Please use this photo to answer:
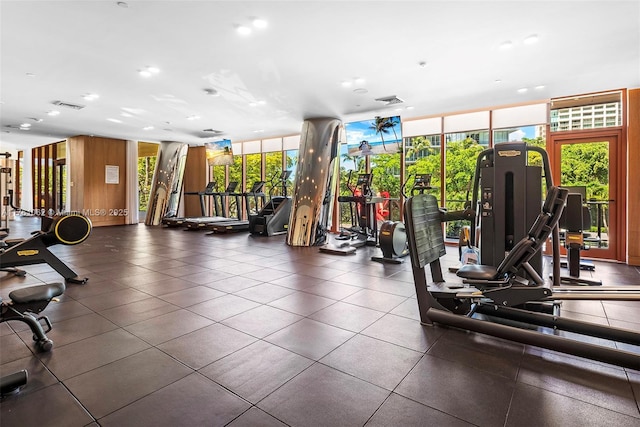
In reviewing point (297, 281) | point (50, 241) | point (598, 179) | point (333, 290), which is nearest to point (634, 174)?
point (598, 179)

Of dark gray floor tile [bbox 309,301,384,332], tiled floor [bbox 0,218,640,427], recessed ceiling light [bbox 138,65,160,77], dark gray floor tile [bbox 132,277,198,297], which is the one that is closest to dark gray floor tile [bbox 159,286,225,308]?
tiled floor [bbox 0,218,640,427]

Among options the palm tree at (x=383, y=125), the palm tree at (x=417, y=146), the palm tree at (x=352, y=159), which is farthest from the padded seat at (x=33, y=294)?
the palm tree at (x=417, y=146)

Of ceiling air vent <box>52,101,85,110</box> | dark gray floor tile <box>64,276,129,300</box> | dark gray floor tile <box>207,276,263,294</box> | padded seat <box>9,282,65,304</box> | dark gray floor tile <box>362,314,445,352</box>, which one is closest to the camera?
padded seat <box>9,282,65,304</box>

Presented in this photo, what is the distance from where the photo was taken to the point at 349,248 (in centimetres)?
714

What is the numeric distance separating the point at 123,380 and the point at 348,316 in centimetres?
195

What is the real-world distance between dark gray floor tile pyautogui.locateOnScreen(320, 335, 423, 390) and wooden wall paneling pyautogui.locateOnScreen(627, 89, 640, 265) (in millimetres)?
5691

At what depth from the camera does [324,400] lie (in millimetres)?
2029

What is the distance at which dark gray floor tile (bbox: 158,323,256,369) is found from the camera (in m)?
2.53

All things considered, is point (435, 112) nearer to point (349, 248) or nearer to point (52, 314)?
point (349, 248)

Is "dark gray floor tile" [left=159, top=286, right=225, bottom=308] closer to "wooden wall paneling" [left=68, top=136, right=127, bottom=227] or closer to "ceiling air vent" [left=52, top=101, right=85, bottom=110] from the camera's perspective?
"ceiling air vent" [left=52, top=101, right=85, bottom=110]

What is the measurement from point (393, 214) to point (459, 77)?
174 inches

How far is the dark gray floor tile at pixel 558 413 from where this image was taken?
71.8 inches

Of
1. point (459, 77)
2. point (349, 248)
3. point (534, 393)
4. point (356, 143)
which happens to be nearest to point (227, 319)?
point (534, 393)

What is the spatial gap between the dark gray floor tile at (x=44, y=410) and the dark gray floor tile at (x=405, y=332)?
6.72 feet
